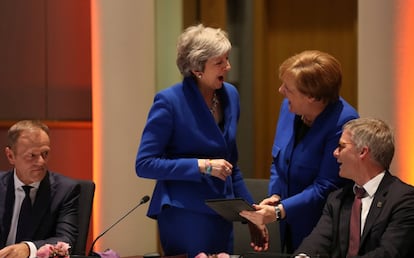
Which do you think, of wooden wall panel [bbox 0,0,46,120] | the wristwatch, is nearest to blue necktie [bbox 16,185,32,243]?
the wristwatch

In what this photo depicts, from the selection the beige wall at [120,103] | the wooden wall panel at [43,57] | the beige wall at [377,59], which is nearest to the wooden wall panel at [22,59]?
the wooden wall panel at [43,57]

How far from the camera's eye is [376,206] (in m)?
3.14

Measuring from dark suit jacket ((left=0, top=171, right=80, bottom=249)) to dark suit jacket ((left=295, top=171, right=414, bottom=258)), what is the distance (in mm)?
1075

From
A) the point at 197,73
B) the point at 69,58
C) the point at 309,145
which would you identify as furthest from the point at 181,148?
the point at 69,58

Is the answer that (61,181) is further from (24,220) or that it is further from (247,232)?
(247,232)

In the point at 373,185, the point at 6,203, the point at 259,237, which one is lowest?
the point at 259,237

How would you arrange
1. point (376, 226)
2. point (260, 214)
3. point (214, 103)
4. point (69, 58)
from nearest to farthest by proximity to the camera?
point (376, 226)
point (260, 214)
point (214, 103)
point (69, 58)

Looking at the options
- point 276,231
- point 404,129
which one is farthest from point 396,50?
point 276,231

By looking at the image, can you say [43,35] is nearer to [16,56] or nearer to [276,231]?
[16,56]

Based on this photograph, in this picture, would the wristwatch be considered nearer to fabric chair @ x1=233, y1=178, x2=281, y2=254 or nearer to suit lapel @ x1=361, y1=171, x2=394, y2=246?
suit lapel @ x1=361, y1=171, x2=394, y2=246

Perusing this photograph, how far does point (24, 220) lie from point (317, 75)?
144cm

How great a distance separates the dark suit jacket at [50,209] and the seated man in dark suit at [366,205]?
107cm

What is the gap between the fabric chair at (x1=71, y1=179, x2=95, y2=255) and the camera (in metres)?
3.68

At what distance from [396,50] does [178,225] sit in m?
1.54
